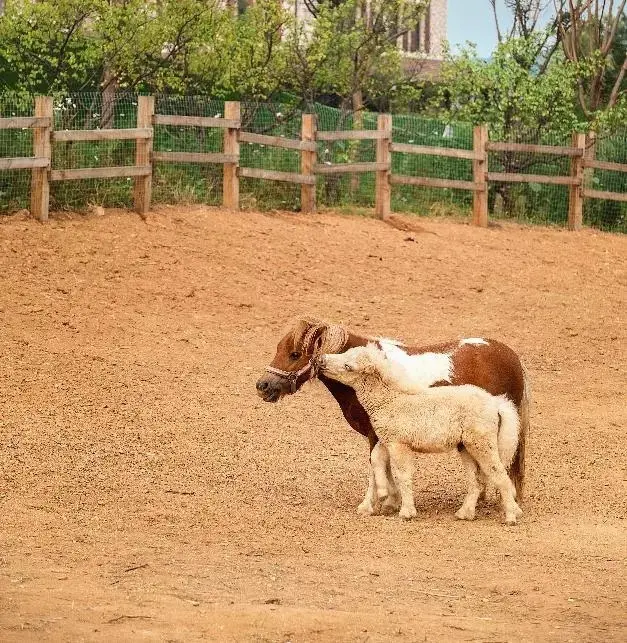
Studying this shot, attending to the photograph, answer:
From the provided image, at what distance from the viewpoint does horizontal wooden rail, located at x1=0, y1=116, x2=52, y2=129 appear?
17.0m

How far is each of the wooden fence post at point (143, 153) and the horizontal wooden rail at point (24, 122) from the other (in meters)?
1.53

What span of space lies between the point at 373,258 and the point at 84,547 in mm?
11408

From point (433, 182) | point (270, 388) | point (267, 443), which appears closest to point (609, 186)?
point (433, 182)

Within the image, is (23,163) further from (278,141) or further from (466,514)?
(466,514)

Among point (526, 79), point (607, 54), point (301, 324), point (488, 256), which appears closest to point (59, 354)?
point (301, 324)

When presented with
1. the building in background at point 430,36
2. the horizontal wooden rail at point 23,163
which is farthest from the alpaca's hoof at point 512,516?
the building in background at point 430,36

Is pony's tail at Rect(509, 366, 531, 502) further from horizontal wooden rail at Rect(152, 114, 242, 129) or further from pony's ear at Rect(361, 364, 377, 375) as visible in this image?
horizontal wooden rail at Rect(152, 114, 242, 129)

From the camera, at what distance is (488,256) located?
20375 mm

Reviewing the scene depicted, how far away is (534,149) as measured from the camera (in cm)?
2317

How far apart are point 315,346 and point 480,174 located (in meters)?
13.7

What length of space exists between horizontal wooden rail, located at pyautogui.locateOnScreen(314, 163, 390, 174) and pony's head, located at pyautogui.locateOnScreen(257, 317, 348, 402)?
1171cm

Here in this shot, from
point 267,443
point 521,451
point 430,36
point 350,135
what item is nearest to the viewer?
point 521,451

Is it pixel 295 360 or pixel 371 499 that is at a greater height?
pixel 295 360

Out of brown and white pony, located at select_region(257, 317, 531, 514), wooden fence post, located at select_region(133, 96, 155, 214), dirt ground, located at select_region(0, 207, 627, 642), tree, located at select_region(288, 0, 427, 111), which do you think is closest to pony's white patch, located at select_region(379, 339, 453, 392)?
brown and white pony, located at select_region(257, 317, 531, 514)
